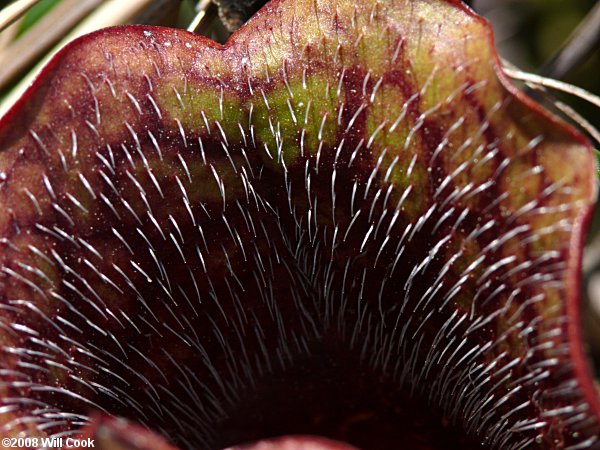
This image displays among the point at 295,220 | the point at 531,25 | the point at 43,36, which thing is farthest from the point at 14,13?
the point at 531,25

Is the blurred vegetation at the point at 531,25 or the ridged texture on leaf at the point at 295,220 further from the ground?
the blurred vegetation at the point at 531,25

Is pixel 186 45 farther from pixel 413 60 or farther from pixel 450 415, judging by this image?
pixel 450 415

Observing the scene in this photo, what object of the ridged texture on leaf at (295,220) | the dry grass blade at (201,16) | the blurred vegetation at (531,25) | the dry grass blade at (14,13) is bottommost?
the ridged texture on leaf at (295,220)

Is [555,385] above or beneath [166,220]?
beneath

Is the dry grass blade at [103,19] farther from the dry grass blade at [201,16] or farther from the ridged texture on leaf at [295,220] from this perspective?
the ridged texture on leaf at [295,220]

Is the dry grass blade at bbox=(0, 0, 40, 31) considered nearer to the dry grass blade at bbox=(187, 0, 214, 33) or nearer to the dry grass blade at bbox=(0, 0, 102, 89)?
the dry grass blade at bbox=(0, 0, 102, 89)

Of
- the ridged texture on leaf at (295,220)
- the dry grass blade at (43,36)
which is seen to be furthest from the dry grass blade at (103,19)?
the ridged texture on leaf at (295,220)

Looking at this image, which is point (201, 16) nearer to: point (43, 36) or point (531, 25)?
point (43, 36)

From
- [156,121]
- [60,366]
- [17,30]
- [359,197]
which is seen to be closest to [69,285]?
[60,366]

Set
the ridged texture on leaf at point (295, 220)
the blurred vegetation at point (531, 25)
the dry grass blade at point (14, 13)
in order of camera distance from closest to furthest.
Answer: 1. the ridged texture on leaf at point (295, 220)
2. the dry grass blade at point (14, 13)
3. the blurred vegetation at point (531, 25)

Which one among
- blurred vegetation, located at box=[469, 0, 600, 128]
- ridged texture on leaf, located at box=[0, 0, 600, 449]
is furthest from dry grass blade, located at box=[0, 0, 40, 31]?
blurred vegetation, located at box=[469, 0, 600, 128]

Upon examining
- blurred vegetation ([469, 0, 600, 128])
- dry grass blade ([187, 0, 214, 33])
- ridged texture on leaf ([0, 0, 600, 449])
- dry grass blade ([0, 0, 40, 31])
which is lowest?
ridged texture on leaf ([0, 0, 600, 449])
